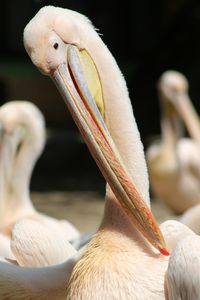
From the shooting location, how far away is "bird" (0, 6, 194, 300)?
302cm

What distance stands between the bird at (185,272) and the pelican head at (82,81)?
232 mm

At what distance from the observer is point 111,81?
3197 millimetres

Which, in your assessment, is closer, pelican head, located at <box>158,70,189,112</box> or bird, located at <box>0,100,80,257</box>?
bird, located at <box>0,100,80,257</box>

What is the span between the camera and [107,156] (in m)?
3.08

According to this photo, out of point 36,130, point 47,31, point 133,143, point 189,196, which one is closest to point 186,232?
point 133,143

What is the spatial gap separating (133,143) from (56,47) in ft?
1.30

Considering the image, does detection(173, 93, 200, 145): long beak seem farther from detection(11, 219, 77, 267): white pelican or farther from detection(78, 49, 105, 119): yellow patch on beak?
detection(78, 49, 105, 119): yellow patch on beak

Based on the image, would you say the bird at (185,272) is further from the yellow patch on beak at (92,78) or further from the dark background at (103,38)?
the dark background at (103,38)

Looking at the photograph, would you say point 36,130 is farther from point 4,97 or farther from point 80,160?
point 4,97

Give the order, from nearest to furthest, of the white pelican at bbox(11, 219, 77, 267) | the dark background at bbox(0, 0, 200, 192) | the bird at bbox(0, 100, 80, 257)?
the white pelican at bbox(11, 219, 77, 267) → the bird at bbox(0, 100, 80, 257) → the dark background at bbox(0, 0, 200, 192)

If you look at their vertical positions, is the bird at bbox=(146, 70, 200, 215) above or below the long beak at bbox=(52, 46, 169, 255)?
below

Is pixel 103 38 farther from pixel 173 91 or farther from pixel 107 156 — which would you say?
pixel 107 156

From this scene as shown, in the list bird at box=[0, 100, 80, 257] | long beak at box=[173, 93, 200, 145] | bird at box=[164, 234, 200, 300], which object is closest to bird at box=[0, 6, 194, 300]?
bird at box=[164, 234, 200, 300]

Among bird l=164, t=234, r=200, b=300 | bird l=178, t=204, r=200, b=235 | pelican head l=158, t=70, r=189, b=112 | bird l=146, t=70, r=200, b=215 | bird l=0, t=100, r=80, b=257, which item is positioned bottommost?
bird l=146, t=70, r=200, b=215
